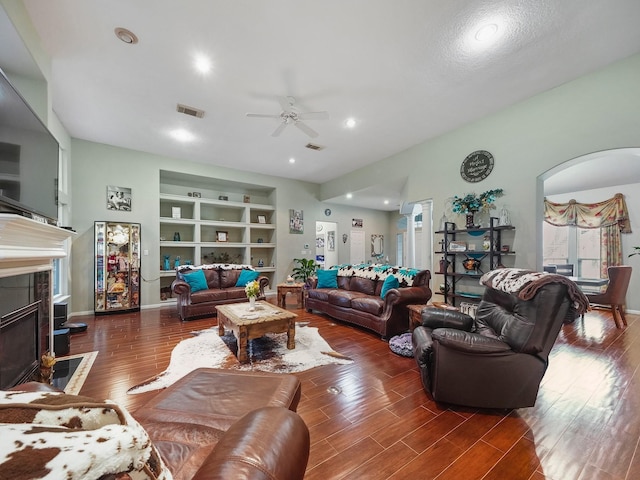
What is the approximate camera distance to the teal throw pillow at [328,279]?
5.00 meters

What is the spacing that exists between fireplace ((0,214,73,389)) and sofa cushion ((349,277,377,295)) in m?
3.88

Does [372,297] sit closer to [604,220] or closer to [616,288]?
[616,288]

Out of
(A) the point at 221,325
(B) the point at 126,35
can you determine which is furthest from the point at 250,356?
(B) the point at 126,35

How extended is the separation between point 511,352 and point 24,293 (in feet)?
12.0

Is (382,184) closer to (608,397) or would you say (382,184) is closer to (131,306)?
(608,397)

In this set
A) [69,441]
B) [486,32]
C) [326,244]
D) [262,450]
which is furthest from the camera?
[326,244]

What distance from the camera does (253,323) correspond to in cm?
281

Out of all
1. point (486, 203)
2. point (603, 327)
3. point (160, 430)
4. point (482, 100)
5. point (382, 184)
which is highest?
point (482, 100)

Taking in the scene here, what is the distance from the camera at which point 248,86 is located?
10.4 ft

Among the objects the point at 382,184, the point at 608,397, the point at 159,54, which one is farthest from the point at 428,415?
the point at 382,184

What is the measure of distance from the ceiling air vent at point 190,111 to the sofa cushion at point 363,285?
3.67 metres

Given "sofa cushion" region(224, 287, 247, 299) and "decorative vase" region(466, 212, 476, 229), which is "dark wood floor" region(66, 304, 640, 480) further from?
"decorative vase" region(466, 212, 476, 229)

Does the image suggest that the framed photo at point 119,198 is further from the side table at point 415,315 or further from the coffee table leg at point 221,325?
the side table at point 415,315

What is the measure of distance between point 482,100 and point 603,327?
399 cm
